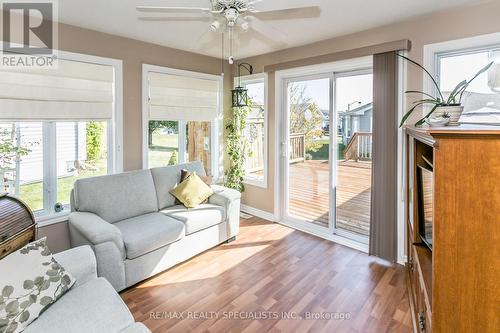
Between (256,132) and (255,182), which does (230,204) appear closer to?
(255,182)

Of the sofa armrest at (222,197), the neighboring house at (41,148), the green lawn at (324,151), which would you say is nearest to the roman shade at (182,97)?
Result: the neighboring house at (41,148)

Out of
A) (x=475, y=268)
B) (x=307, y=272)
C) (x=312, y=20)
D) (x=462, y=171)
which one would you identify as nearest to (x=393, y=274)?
(x=307, y=272)

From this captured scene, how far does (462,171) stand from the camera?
4.13ft

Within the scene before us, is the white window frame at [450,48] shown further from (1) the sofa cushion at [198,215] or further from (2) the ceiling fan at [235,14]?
(1) the sofa cushion at [198,215]

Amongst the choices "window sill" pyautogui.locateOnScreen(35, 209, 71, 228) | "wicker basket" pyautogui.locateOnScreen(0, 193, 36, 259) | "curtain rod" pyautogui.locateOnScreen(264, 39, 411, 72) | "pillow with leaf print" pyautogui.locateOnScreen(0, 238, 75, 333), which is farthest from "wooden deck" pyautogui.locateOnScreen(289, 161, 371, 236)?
"wicker basket" pyautogui.locateOnScreen(0, 193, 36, 259)

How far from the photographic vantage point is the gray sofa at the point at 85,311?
149cm

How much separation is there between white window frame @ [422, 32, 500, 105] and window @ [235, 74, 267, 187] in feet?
7.10

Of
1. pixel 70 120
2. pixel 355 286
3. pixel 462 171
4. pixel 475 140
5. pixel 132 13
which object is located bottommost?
pixel 355 286

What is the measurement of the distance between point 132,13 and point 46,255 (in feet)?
7.38

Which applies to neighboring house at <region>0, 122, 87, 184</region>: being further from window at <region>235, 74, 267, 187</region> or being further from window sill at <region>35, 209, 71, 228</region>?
window at <region>235, 74, 267, 187</region>

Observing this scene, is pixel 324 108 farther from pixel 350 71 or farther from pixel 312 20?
pixel 312 20

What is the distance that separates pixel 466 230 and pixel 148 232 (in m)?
2.46

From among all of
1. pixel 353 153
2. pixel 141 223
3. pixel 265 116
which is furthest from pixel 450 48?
pixel 141 223

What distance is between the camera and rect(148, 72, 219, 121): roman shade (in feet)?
12.6
